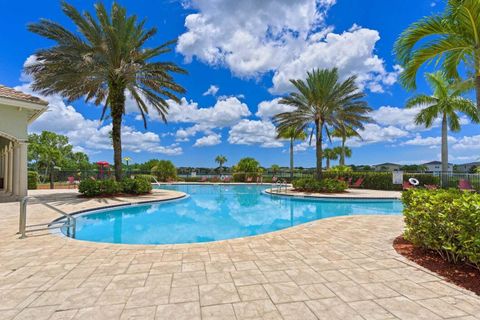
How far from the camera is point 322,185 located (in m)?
15.8

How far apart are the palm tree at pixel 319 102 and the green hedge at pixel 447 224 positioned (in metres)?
12.4

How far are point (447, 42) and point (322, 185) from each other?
1155 cm

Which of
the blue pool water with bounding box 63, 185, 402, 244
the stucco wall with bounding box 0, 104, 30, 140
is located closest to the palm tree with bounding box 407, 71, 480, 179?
the blue pool water with bounding box 63, 185, 402, 244

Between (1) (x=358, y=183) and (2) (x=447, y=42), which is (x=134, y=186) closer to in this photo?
(2) (x=447, y=42)

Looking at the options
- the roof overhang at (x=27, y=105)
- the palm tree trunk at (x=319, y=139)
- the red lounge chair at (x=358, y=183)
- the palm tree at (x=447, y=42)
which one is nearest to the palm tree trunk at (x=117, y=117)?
the roof overhang at (x=27, y=105)

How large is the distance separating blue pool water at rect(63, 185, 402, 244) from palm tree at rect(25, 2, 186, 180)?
4.56 meters

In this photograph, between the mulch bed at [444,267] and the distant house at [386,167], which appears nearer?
the mulch bed at [444,267]

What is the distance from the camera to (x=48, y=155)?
33125mm

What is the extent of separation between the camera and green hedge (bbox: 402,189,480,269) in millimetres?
3018

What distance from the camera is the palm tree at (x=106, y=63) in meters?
10.9

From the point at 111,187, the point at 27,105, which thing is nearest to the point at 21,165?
the point at 27,105

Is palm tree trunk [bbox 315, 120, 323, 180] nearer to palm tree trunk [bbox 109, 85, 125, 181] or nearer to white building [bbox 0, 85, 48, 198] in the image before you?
palm tree trunk [bbox 109, 85, 125, 181]

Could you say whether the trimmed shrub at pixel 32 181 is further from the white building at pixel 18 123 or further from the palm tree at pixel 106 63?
the palm tree at pixel 106 63

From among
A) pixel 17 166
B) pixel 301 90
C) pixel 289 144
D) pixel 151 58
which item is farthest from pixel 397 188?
pixel 17 166
